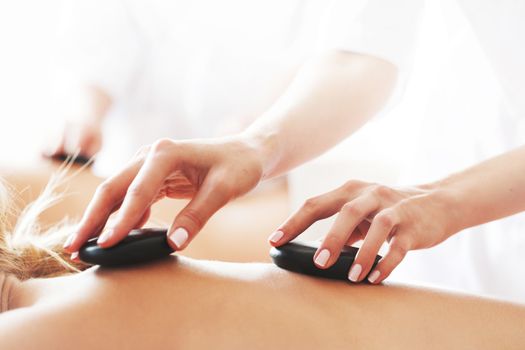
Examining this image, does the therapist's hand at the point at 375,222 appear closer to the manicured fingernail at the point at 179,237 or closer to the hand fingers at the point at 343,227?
the hand fingers at the point at 343,227

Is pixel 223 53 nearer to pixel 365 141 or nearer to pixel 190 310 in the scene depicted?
pixel 365 141

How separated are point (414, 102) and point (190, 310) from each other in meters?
1.08

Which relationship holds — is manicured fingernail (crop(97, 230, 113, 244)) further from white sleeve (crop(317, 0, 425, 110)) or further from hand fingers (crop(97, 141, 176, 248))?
white sleeve (crop(317, 0, 425, 110))

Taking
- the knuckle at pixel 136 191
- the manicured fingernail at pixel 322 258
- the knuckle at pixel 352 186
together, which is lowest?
the manicured fingernail at pixel 322 258

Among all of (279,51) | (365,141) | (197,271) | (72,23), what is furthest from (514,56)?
(72,23)

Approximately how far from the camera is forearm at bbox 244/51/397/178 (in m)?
1.09

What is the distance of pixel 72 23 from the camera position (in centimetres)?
188

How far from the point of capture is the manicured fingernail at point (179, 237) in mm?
735

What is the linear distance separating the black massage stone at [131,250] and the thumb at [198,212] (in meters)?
0.02

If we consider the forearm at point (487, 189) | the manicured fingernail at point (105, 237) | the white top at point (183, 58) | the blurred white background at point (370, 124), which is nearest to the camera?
the manicured fingernail at point (105, 237)

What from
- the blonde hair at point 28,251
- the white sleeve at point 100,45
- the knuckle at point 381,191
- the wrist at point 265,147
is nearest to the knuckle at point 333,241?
the knuckle at point 381,191

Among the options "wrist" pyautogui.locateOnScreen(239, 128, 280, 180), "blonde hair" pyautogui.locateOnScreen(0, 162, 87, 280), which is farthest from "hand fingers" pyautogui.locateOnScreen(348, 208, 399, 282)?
"blonde hair" pyautogui.locateOnScreen(0, 162, 87, 280)

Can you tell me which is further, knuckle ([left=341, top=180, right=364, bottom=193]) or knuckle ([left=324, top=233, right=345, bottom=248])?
knuckle ([left=341, top=180, right=364, bottom=193])

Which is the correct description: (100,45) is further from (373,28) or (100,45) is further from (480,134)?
(480,134)
